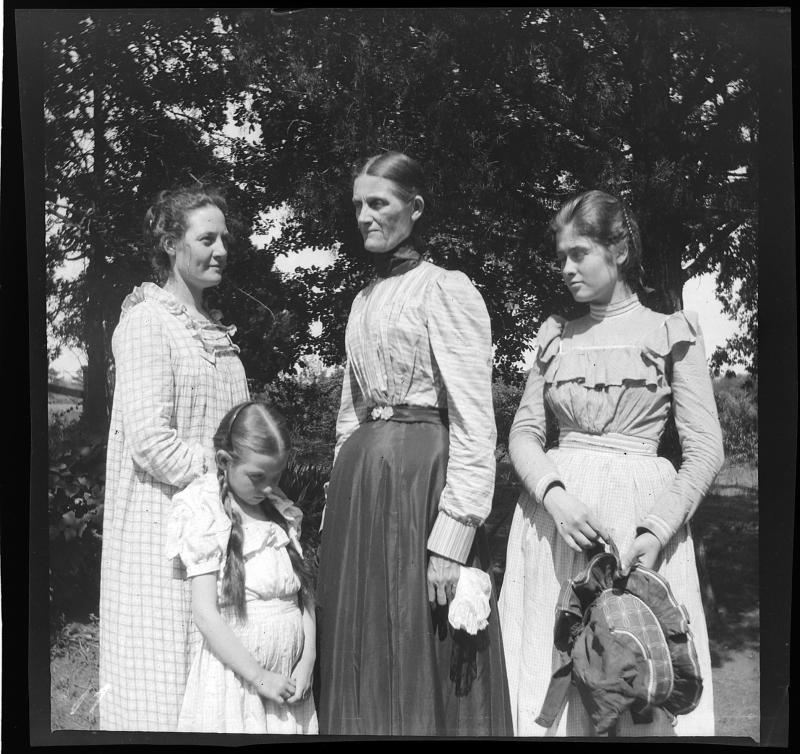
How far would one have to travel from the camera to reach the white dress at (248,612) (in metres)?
3.97

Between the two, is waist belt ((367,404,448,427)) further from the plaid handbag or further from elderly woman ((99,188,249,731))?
the plaid handbag

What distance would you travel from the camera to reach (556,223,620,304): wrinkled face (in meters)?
4.25

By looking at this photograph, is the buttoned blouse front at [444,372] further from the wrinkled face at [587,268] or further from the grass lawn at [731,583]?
the wrinkled face at [587,268]

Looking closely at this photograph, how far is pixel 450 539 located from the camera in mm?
3986

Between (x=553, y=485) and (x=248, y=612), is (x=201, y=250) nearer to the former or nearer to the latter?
(x=248, y=612)

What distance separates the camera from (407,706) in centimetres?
412

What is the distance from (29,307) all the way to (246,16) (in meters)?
1.64

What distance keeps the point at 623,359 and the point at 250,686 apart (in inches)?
80.5

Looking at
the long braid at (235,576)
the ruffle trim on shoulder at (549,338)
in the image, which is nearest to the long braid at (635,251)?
the ruffle trim on shoulder at (549,338)

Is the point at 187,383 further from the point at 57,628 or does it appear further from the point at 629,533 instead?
the point at 629,533

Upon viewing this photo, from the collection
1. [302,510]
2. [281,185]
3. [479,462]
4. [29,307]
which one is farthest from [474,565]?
[29,307]

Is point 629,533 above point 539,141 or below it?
below

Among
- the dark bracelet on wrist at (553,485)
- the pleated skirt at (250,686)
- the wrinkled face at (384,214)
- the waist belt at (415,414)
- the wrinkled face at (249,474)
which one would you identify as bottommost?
the pleated skirt at (250,686)

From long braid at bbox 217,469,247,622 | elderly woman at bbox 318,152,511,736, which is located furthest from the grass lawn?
long braid at bbox 217,469,247,622
